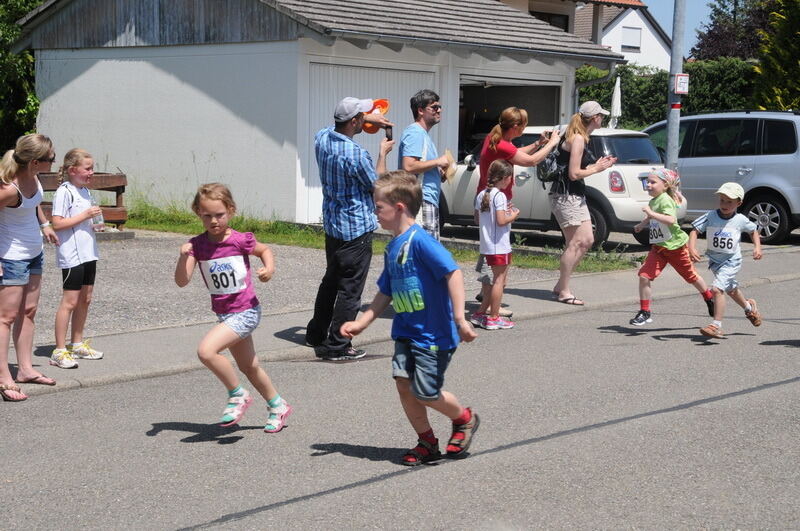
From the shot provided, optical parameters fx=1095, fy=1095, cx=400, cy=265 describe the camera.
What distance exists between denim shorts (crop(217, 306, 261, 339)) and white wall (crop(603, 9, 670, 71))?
61.1 m

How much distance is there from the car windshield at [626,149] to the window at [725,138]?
2.11m

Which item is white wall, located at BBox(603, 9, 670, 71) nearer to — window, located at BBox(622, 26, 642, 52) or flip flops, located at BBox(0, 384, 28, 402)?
window, located at BBox(622, 26, 642, 52)

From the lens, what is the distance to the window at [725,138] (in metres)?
16.8

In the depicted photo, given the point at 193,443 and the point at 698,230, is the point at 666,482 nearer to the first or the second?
the point at 193,443

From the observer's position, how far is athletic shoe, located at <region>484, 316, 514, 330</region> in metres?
9.48

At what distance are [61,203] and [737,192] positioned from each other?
17.0ft

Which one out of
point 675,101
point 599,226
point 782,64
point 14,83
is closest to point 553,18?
point 782,64

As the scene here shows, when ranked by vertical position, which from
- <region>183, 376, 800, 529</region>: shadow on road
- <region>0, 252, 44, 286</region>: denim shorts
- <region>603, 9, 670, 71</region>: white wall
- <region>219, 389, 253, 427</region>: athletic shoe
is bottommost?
<region>183, 376, 800, 529</region>: shadow on road

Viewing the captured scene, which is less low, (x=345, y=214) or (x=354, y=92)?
(x=354, y=92)

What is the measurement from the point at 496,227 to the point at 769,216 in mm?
8500

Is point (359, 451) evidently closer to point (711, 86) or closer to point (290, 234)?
point (290, 234)

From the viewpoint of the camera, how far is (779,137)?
16.4m

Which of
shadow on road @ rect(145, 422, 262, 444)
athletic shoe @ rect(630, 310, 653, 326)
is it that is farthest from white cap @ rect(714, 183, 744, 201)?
shadow on road @ rect(145, 422, 262, 444)

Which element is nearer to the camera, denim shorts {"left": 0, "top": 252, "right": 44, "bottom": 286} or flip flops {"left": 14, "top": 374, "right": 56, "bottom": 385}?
denim shorts {"left": 0, "top": 252, "right": 44, "bottom": 286}
